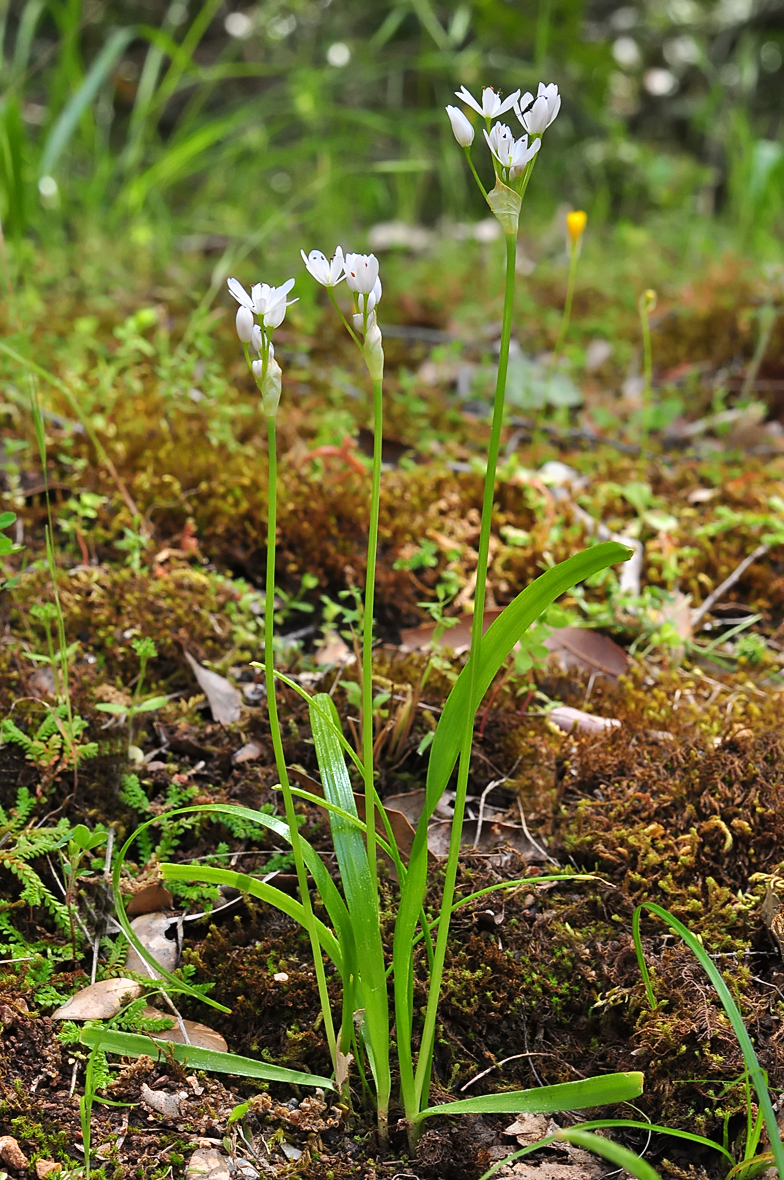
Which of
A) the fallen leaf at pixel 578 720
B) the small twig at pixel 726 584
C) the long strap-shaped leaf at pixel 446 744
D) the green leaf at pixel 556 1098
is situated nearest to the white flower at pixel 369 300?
the long strap-shaped leaf at pixel 446 744

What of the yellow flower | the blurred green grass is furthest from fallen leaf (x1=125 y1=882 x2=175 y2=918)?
the blurred green grass

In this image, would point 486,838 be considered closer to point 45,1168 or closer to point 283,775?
point 283,775

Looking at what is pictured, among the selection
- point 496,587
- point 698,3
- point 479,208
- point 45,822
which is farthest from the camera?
point 698,3

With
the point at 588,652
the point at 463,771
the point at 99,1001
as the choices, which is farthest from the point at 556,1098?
the point at 588,652

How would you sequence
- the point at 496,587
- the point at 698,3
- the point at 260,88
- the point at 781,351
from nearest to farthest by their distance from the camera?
1. the point at 496,587
2. the point at 781,351
3. the point at 260,88
4. the point at 698,3

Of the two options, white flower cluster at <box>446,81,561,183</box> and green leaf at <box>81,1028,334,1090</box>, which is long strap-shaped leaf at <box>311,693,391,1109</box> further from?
white flower cluster at <box>446,81,561,183</box>

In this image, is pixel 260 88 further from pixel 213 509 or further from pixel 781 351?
pixel 213 509

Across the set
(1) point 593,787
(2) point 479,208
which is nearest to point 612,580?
(1) point 593,787

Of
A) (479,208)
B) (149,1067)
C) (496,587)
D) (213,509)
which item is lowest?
(149,1067)
